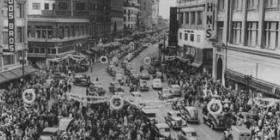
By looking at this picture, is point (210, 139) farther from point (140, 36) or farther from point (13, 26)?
point (140, 36)

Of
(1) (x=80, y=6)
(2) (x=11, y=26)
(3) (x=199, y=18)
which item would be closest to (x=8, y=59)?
(2) (x=11, y=26)

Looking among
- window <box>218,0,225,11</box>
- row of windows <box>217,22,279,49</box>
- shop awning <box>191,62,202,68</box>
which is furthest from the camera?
shop awning <box>191,62,202,68</box>

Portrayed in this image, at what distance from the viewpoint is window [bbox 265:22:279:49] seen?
158 ft

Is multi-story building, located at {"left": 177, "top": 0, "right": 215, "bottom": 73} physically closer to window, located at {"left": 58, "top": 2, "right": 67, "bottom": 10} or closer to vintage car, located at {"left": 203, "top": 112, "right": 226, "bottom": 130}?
window, located at {"left": 58, "top": 2, "right": 67, "bottom": 10}

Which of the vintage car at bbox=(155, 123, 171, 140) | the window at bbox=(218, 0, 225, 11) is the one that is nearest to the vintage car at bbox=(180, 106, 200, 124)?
the vintage car at bbox=(155, 123, 171, 140)

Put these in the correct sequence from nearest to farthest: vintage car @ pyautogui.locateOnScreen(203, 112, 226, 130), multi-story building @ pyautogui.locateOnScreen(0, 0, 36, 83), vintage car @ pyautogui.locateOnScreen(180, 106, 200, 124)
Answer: vintage car @ pyautogui.locateOnScreen(203, 112, 226, 130)
vintage car @ pyautogui.locateOnScreen(180, 106, 200, 124)
multi-story building @ pyautogui.locateOnScreen(0, 0, 36, 83)

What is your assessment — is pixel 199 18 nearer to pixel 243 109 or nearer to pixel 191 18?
pixel 191 18

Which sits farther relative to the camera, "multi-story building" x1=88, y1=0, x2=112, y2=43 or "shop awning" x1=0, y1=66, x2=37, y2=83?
"multi-story building" x1=88, y1=0, x2=112, y2=43

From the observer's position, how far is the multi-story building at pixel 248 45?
48.2 m

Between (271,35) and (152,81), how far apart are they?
74.8 feet

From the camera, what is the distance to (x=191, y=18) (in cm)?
8681

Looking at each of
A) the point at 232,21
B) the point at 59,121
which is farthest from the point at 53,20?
the point at 59,121

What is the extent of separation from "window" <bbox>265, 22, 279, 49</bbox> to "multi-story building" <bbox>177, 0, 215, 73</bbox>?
15.6m

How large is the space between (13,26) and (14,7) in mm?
3277
